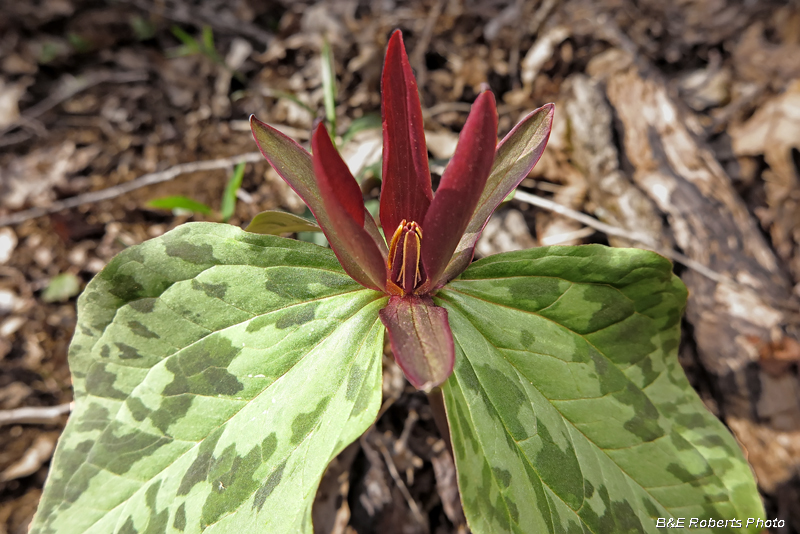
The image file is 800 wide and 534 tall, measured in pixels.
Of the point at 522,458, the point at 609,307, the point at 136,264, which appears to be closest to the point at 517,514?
the point at 522,458

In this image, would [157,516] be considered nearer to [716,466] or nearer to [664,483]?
[664,483]

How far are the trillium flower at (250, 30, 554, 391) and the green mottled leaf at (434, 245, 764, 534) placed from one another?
0.14m

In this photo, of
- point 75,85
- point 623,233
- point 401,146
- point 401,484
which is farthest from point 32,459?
point 623,233

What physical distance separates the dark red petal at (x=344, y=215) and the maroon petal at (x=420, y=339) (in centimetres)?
8

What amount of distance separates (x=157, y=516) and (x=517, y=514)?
0.76 meters

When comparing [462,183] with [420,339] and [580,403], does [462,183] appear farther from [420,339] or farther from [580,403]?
[580,403]

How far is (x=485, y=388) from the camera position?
3.12 ft

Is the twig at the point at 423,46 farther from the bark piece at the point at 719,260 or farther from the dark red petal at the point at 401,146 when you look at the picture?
the dark red petal at the point at 401,146

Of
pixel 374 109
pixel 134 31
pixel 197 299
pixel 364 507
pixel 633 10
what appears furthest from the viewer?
pixel 134 31

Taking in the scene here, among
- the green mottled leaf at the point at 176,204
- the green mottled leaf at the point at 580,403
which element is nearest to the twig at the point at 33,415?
the green mottled leaf at the point at 176,204

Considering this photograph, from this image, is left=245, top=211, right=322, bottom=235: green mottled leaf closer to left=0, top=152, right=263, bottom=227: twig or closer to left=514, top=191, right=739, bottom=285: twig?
left=514, top=191, right=739, bottom=285: twig

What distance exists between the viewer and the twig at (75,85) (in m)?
2.98

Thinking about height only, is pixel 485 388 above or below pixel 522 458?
above

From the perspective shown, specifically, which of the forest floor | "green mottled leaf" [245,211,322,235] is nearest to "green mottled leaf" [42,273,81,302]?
the forest floor
